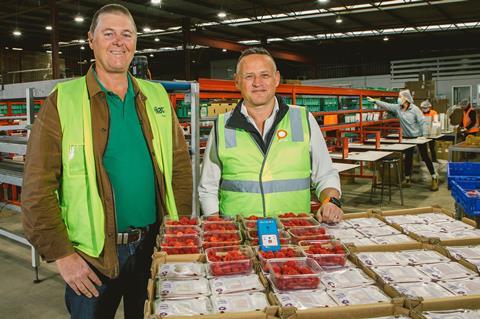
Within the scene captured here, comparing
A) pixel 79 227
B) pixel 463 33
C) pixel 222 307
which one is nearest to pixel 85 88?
pixel 79 227

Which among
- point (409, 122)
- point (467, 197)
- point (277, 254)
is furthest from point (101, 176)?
point (409, 122)

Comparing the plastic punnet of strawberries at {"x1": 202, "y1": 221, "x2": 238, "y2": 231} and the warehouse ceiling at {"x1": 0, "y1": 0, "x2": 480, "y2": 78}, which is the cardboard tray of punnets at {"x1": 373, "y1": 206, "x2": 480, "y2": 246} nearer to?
the plastic punnet of strawberries at {"x1": 202, "y1": 221, "x2": 238, "y2": 231}

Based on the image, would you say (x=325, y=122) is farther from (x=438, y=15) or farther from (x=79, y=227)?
(x=438, y=15)

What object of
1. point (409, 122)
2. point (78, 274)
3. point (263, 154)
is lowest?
point (78, 274)

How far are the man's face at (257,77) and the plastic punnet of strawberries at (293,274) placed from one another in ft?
3.56

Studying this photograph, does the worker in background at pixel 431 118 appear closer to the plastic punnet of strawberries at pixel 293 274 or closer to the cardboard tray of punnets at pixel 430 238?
the cardboard tray of punnets at pixel 430 238

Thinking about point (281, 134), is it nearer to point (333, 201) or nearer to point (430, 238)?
point (333, 201)

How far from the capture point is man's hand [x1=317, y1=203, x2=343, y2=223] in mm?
2172

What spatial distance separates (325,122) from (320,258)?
23.2 ft

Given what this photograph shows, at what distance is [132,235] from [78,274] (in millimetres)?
294

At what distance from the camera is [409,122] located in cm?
970

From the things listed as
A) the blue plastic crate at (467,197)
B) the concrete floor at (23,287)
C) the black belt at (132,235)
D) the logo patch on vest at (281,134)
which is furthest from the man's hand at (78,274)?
the blue plastic crate at (467,197)

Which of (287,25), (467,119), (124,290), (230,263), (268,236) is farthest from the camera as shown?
(287,25)

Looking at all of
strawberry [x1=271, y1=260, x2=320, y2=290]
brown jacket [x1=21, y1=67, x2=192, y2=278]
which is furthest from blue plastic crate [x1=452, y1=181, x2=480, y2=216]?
brown jacket [x1=21, y1=67, x2=192, y2=278]
